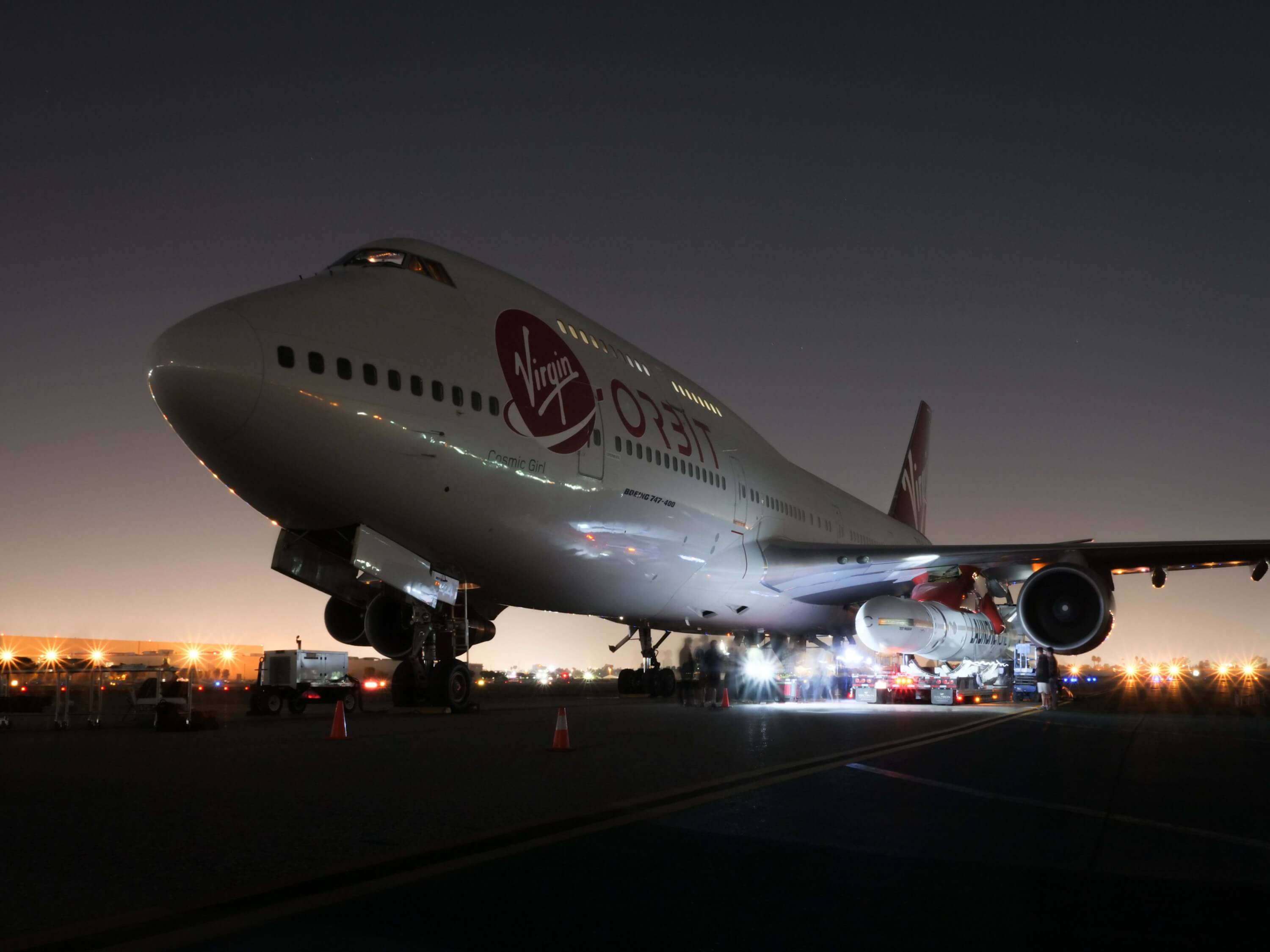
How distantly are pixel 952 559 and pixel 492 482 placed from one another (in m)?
11.4

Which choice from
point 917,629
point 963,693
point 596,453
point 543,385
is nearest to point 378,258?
point 543,385

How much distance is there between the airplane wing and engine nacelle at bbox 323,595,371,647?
8.19 metres

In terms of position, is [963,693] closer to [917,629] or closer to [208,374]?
[917,629]

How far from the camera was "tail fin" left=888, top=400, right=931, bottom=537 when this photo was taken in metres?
39.5

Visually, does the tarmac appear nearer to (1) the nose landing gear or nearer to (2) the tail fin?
(1) the nose landing gear

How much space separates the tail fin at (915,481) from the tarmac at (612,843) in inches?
1124

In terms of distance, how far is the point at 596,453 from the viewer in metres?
14.7

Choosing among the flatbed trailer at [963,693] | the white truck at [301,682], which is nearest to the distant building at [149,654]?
the white truck at [301,682]

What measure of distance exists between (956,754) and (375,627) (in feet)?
27.3

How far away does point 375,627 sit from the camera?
14.8 metres

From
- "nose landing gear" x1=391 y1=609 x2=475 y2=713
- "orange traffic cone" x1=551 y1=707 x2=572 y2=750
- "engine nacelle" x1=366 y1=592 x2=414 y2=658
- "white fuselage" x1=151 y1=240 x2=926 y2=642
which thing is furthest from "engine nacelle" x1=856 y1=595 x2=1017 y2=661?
"orange traffic cone" x1=551 y1=707 x2=572 y2=750

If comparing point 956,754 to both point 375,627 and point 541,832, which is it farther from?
point 375,627

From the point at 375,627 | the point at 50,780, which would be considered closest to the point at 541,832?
the point at 50,780

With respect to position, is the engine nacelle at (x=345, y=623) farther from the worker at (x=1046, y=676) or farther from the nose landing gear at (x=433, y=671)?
the worker at (x=1046, y=676)
